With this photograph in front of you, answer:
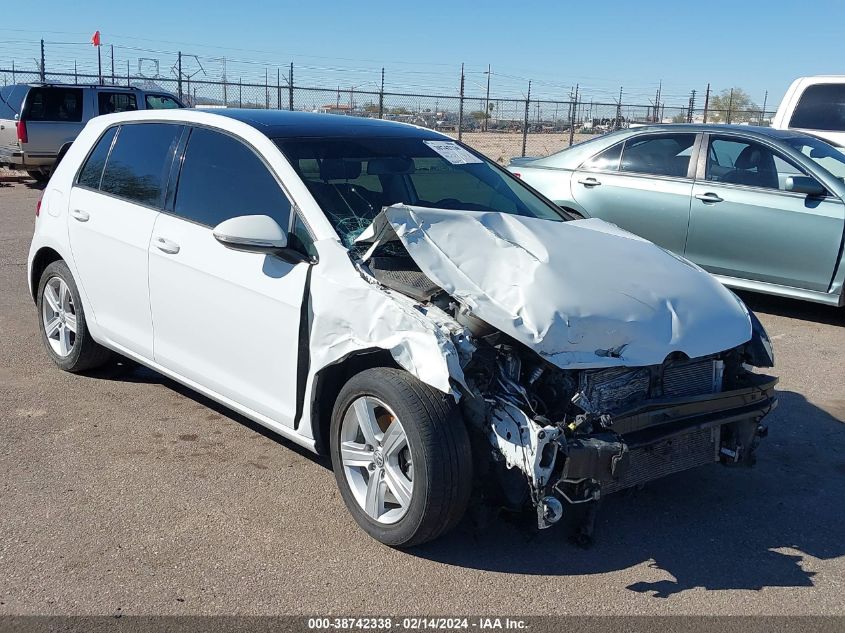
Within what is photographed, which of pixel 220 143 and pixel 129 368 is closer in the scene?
pixel 220 143

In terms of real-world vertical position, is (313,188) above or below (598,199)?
above

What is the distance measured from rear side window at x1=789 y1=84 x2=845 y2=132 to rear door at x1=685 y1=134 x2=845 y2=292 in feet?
12.1

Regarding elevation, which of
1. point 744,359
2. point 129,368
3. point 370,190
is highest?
point 370,190

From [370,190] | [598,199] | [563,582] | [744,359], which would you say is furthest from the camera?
[598,199]

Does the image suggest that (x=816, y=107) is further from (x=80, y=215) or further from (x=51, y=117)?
(x=51, y=117)

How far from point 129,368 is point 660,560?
376cm

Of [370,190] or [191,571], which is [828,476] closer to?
[370,190]

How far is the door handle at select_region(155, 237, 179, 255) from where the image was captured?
4.58 meters

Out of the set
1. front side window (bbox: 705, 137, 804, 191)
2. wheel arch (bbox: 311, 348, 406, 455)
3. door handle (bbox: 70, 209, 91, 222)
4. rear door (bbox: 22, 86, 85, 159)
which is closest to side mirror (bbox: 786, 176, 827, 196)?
front side window (bbox: 705, 137, 804, 191)

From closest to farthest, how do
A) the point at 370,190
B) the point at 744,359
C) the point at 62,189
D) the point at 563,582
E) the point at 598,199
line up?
the point at 563,582 < the point at 744,359 < the point at 370,190 < the point at 62,189 < the point at 598,199

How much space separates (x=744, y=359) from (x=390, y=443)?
172cm

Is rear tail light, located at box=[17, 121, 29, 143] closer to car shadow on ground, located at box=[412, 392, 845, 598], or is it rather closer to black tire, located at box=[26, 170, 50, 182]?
black tire, located at box=[26, 170, 50, 182]

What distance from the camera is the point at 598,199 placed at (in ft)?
28.0

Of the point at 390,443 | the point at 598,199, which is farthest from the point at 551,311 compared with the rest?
the point at 598,199
